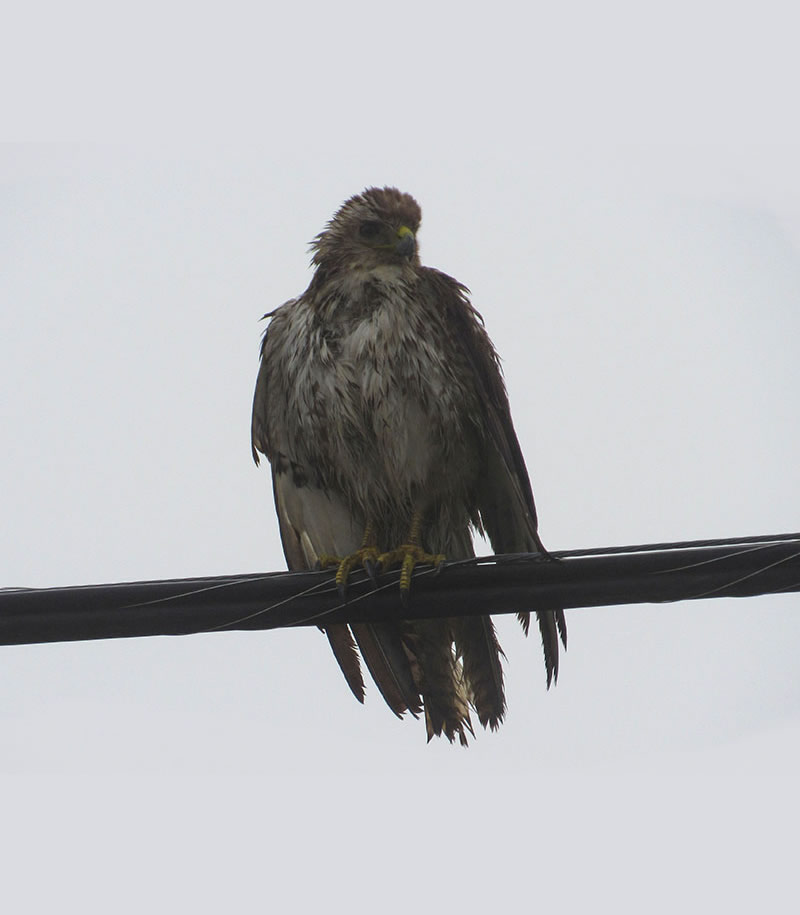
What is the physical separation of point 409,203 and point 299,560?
1956 millimetres

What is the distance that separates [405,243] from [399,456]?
1192 mm

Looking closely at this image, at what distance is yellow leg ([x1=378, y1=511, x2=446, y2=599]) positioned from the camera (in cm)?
519

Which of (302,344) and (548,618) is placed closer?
(548,618)

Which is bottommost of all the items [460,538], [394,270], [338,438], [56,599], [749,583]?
[749,583]

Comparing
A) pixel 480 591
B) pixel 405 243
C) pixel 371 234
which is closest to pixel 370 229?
pixel 371 234

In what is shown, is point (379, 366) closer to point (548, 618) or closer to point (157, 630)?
point (548, 618)

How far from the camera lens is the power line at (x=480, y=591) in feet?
13.0

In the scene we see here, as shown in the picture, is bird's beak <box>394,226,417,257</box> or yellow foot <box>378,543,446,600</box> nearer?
yellow foot <box>378,543,446,600</box>

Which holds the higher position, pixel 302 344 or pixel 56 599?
pixel 302 344

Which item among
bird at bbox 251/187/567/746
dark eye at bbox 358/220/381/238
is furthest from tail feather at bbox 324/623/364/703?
dark eye at bbox 358/220/381/238

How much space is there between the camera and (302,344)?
5.94m

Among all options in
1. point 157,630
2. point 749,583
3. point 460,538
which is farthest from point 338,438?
point 749,583

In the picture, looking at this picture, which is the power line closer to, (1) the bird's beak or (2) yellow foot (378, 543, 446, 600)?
(2) yellow foot (378, 543, 446, 600)

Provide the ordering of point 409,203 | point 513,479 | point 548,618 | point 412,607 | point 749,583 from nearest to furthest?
point 749,583, point 412,607, point 548,618, point 513,479, point 409,203
